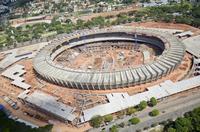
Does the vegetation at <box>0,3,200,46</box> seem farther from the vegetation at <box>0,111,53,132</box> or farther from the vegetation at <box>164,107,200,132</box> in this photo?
the vegetation at <box>164,107,200,132</box>

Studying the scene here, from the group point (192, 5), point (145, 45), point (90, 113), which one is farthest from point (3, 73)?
point (192, 5)

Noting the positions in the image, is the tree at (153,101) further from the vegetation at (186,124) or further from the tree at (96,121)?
the tree at (96,121)

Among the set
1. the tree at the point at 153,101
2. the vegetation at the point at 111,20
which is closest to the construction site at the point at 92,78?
the tree at the point at 153,101

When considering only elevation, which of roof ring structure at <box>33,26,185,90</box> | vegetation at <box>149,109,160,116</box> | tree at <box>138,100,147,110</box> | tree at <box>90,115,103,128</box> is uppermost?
roof ring structure at <box>33,26,185,90</box>

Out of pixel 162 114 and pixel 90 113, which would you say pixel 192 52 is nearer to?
pixel 162 114

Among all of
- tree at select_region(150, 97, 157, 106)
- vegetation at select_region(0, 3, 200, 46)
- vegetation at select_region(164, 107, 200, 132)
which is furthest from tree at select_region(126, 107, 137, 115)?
vegetation at select_region(0, 3, 200, 46)

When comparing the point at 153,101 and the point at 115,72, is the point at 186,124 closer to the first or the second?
the point at 153,101

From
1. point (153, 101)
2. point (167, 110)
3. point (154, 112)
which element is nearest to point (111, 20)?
point (153, 101)
